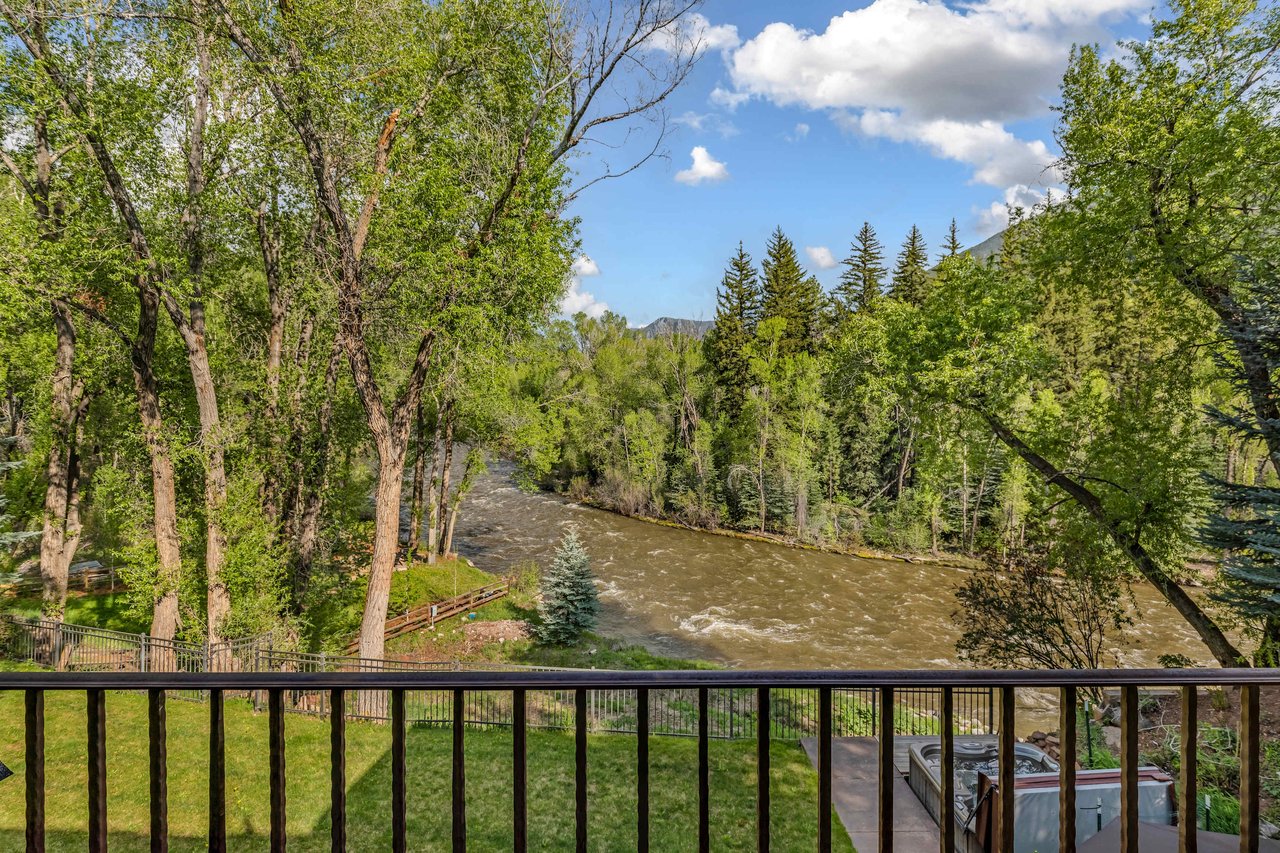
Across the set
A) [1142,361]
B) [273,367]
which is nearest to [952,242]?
[1142,361]

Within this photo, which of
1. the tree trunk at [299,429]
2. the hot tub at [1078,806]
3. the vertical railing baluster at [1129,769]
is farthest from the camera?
the tree trunk at [299,429]

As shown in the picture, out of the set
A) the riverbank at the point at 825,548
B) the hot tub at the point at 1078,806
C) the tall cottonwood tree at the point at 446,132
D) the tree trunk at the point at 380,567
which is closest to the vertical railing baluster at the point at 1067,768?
the hot tub at the point at 1078,806

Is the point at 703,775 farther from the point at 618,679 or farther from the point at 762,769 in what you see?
the point at 618,679

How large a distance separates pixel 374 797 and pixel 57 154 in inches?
413

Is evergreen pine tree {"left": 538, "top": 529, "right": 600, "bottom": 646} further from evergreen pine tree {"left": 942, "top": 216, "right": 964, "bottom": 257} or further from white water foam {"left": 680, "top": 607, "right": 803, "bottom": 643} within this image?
evergreen pine tree {"left": 942, "top": 216, "right": 964, "bottom": 257}

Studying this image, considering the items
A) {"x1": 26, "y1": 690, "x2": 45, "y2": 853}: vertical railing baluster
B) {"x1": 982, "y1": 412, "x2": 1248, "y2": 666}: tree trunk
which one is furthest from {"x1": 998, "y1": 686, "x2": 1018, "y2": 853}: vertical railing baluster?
{"x1": 982, "y1": 412, "x2": 1248, "y2": 666}: tree trunk

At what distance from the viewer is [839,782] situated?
301 inches

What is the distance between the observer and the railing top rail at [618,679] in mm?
1374

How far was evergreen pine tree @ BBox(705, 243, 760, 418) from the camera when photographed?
32688 mm

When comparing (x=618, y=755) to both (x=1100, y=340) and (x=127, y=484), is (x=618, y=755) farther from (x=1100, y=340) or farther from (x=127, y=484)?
(x=1100, y=340)

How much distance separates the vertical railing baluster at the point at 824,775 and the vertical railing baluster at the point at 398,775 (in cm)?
99

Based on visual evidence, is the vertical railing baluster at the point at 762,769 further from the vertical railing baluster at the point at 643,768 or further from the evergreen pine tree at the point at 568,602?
the evergreen pine tree at the point at 568,602

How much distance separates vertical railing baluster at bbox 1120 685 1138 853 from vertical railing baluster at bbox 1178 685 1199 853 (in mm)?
104

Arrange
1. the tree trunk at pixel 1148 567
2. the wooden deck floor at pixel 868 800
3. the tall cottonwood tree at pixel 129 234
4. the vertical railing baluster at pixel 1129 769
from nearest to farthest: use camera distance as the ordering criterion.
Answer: the vertical railing baluster at pixel 1129 769, the wooden deck floor at pixel 868 800, the tall cottonwood tree at pixel 129 234, the tree trunk at pixel 1148 567
